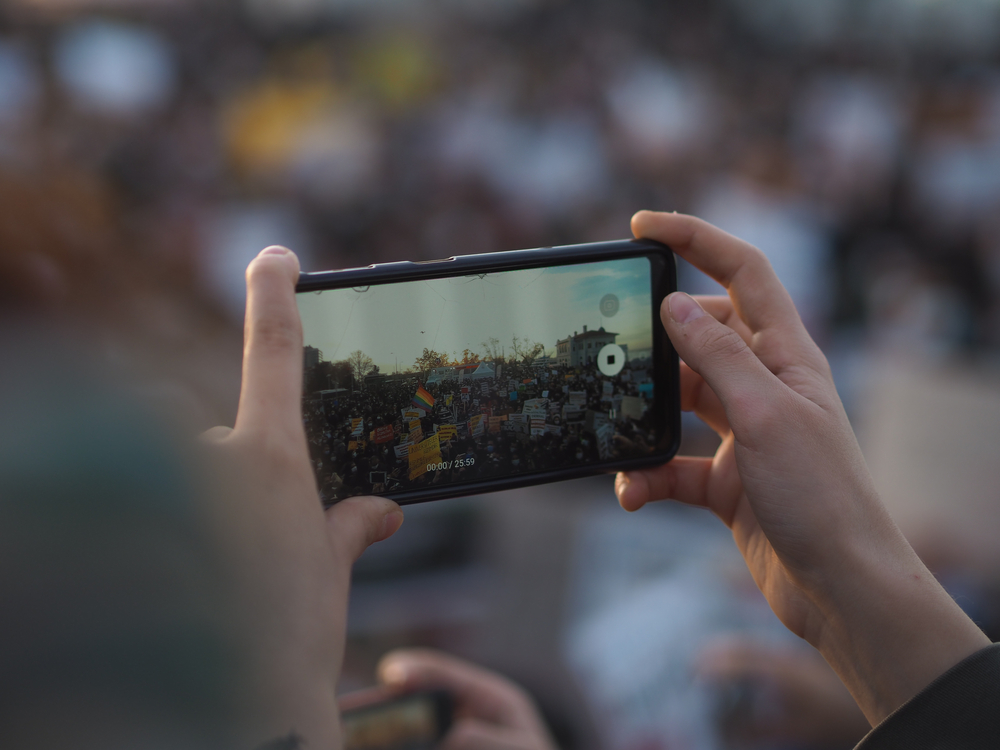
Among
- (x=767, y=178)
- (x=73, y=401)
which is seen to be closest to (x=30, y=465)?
(x=73, y=401)

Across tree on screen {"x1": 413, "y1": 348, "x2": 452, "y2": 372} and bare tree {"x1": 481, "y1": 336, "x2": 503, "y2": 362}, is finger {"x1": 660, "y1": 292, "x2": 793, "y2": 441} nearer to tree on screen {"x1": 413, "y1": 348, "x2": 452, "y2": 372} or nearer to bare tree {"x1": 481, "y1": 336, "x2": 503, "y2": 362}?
bare tree {"x1": 481, "y1": 336, "x2": 503, "y2": 362}

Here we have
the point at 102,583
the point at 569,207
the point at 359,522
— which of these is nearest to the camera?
the point at 102,583

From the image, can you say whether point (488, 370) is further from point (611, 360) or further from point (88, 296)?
point (88, 296)

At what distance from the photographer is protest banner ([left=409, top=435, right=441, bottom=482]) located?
1.18m

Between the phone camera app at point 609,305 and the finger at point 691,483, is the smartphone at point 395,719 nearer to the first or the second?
the finger at point 691,483

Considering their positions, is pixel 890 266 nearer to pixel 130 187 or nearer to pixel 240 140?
pixel 240 140

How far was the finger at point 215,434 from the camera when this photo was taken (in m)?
0.83

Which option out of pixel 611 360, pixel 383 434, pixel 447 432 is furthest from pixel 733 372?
pixel 383 434

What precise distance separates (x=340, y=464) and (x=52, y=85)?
6023mm

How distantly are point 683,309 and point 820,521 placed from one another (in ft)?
1.43

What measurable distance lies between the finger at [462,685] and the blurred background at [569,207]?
0.34 m

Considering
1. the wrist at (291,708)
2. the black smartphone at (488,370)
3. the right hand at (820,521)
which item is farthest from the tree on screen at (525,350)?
the wrist at (291,708)

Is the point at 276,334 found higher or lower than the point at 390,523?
higher

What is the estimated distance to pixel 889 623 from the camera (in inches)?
38.8
